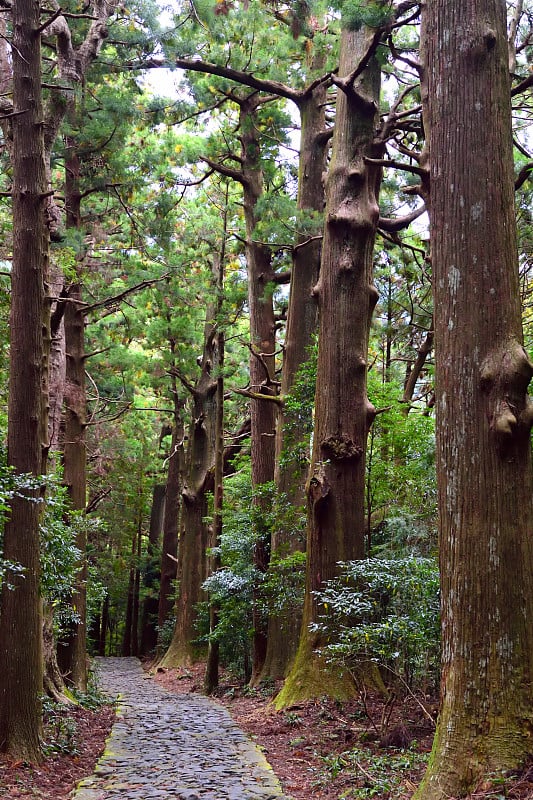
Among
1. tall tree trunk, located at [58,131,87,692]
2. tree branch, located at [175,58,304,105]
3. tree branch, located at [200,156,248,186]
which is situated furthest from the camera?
tree branch, located at [200,156,248,186]

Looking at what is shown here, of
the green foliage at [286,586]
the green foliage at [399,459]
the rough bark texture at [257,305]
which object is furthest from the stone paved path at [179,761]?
the rough bark texture at [257,305]

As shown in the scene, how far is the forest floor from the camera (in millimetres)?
5285

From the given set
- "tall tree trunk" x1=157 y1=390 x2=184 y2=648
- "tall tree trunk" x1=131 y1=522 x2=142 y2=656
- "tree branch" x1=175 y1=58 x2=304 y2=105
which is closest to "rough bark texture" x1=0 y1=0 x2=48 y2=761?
"tree branch" x1=175 y1=58 x2=304 y2=105

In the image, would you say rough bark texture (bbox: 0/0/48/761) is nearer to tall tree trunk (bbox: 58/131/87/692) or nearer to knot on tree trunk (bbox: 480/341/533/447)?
knot on tree trunk (bbox: 480/341/533/447)

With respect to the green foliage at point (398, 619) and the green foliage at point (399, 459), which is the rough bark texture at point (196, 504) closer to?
the green foliage at point (399, 459)

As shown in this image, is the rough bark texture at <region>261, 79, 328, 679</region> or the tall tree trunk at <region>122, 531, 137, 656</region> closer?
the rough bark texture at <region>261, 79, 328, 679</region>

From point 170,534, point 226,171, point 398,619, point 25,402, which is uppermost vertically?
point 226,171

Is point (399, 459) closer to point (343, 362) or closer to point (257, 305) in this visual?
point (343, 362)

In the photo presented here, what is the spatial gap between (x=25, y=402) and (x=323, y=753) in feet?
14.0

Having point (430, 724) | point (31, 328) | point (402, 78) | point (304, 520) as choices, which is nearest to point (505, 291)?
point (430, 724)

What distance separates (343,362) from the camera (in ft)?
29.9

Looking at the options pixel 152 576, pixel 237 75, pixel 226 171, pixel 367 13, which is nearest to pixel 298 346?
pixel 226 171

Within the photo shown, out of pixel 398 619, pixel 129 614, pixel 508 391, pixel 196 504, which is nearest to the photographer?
pixel 508 391

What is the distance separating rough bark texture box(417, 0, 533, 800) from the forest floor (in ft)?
1.33
